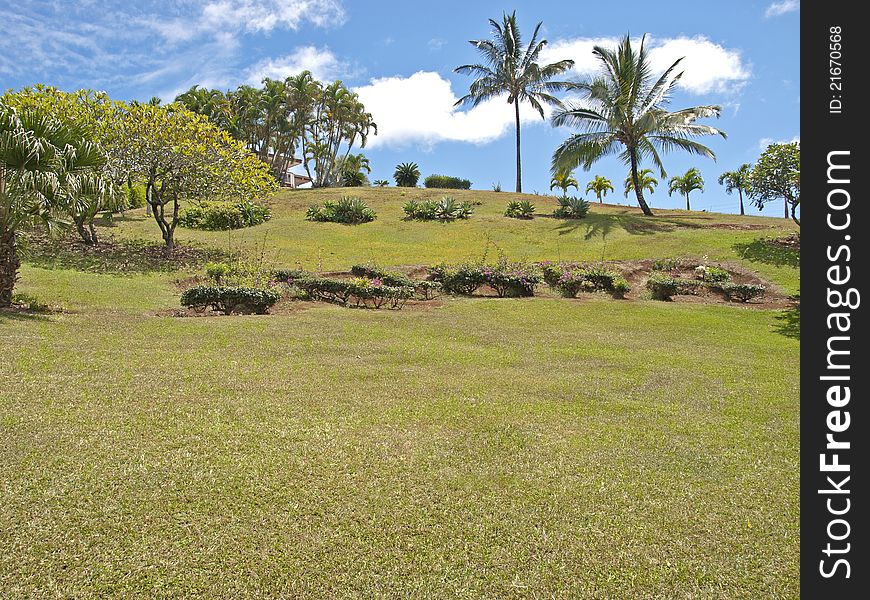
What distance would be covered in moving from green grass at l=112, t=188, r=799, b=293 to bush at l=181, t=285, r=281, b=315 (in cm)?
683

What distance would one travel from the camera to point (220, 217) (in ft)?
83.1

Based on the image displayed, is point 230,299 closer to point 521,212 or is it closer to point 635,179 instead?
point 521,212

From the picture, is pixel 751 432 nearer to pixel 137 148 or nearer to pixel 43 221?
pixel 43 221

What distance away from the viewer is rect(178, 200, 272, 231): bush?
25.1 meters

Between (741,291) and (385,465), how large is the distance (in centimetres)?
1336

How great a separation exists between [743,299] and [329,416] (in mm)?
13199

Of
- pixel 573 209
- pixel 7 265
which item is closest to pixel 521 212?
pixel 573 209

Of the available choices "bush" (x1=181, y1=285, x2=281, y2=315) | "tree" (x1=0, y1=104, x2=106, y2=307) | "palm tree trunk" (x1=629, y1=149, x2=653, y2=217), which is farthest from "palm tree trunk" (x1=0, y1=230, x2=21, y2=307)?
"palm tree trunk" (x1=629, y1=149, x2=653, y2=217)

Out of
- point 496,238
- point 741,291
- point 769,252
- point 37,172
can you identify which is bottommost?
point 741,291

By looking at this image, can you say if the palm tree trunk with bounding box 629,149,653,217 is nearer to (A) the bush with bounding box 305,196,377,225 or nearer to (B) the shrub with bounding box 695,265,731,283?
(B) the shrub with bounding box 695,265,731,283

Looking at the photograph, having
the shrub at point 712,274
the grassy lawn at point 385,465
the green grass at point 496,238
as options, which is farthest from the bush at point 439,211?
the grassy lawn at point 385,465

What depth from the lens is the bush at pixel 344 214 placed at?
27422 mm
